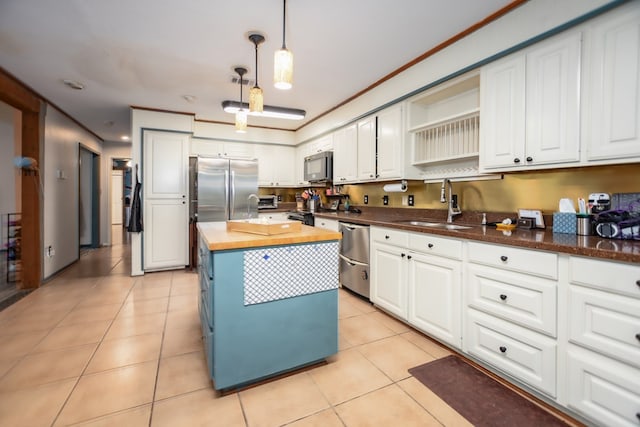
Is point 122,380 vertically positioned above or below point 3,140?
below

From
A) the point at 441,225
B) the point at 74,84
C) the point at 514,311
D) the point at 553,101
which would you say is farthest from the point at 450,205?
the point at 74,84

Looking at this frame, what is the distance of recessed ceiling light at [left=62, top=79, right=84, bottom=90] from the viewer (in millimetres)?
3283

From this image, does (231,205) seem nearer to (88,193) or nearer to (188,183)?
(188,183)

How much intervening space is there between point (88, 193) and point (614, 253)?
315 inches

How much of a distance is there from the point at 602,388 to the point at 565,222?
0.95 m

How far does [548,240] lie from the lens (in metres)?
1.58

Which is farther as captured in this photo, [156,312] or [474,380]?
[156,312]

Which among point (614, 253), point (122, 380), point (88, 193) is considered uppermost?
point (88, 193)

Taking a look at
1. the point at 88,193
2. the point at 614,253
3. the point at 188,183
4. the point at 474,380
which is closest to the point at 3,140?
the point at 88,193

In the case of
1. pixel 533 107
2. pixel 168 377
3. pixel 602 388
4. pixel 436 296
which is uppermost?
pixel 533 107

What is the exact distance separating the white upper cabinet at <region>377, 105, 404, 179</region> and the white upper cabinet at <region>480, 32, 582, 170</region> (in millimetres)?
932

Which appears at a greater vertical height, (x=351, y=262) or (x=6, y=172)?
(x=6, y=172)

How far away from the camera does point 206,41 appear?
2.46m

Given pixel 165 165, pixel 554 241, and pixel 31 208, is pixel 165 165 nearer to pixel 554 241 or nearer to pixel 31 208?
pixel 31 208
